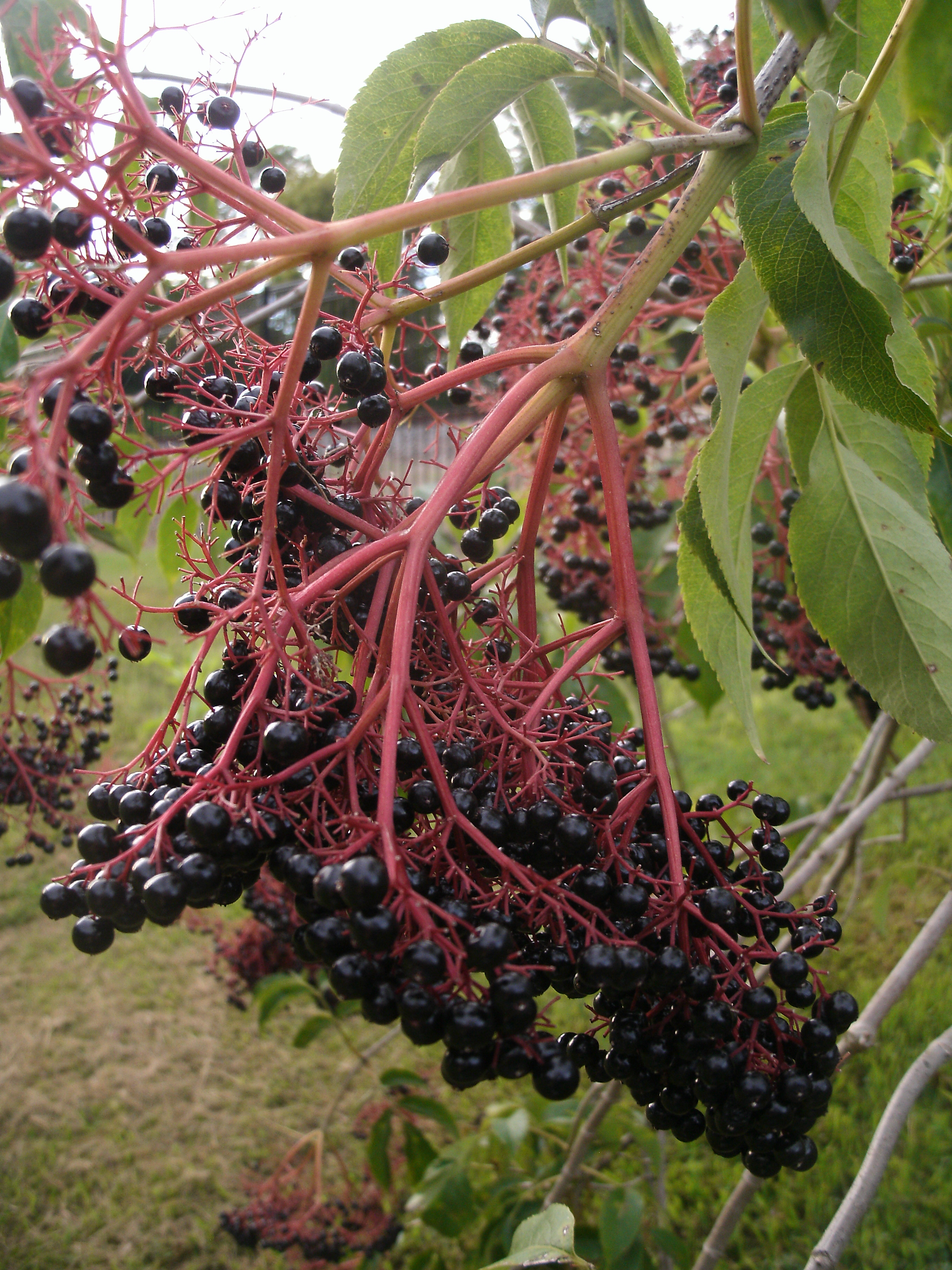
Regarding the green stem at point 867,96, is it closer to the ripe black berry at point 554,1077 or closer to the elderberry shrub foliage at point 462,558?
the elderberry shrub foliage at point 462,558

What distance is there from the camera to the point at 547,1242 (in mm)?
1027

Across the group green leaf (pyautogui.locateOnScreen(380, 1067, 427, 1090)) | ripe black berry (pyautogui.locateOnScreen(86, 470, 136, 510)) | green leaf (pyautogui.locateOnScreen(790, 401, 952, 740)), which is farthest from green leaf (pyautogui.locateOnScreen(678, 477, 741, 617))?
green leaf (pyautogui.locateOnScreen(380, 1067, 427, 1090))

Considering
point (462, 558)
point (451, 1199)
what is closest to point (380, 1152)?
point (451, 1199)

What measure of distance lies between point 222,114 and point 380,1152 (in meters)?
2.69

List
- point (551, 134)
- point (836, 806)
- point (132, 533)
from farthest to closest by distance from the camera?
point (836, 806) < point (132, 533) < point (551, 134)

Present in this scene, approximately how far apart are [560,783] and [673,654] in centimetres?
157

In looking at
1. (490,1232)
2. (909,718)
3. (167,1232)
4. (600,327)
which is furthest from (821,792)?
(600,327)

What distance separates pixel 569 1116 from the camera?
2.65 m

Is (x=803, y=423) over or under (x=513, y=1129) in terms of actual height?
over

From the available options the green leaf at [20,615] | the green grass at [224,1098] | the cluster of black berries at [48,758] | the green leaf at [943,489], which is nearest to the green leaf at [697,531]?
the green leaf at [943,489]

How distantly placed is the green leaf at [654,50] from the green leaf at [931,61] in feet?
0.91

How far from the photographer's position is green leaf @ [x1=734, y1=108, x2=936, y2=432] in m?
0.86

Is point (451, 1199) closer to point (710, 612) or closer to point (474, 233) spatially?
point (710, 612)

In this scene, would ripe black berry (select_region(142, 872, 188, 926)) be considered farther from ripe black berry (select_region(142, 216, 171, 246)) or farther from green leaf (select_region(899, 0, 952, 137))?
green leaf (select_region(899, 0, 952, 137))
